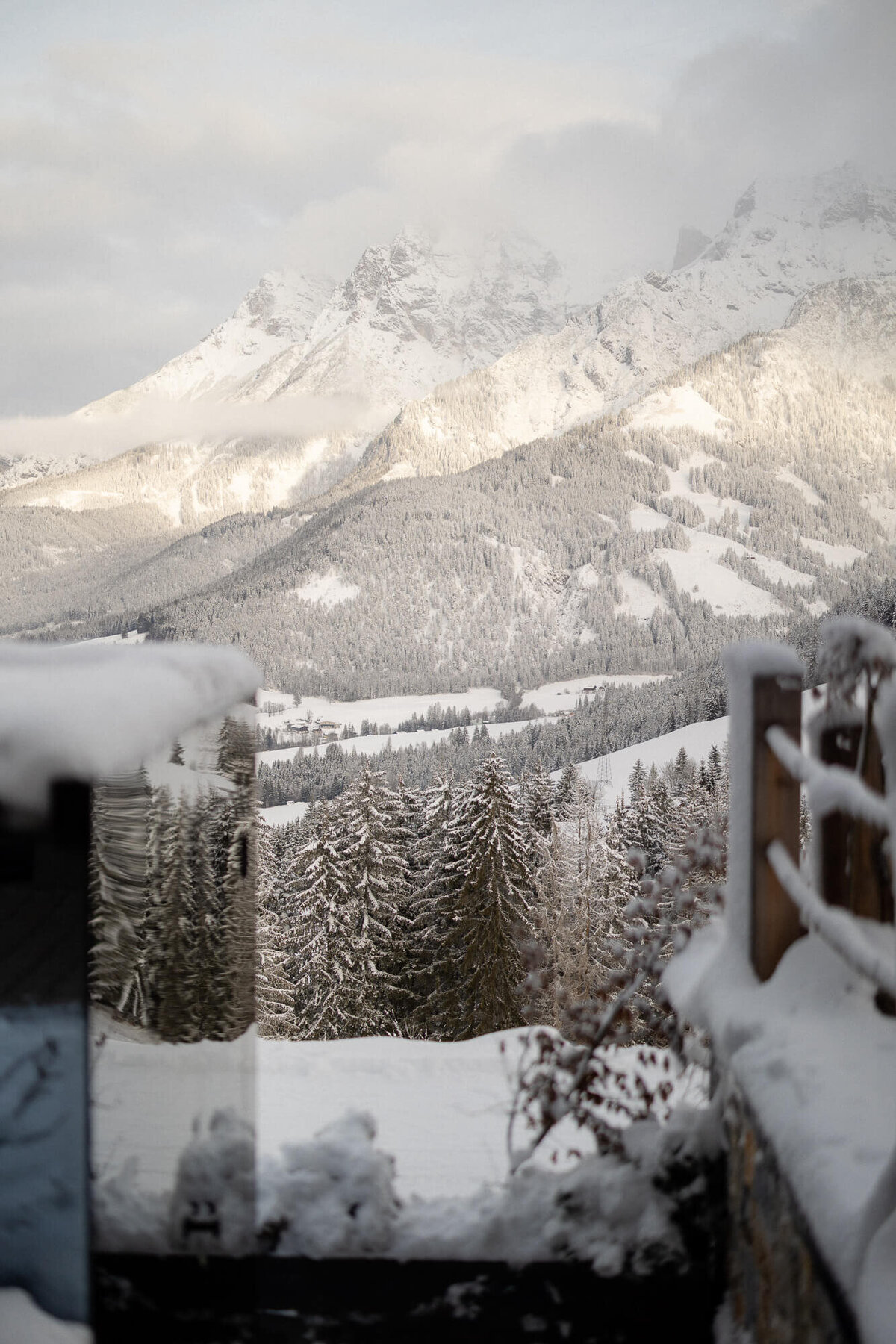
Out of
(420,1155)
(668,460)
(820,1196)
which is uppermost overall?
(668,460)

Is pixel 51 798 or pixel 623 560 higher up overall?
pixel 623 560

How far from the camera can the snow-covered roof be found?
31.7 inches

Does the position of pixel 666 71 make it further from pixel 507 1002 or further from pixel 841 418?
pixel 507 1002

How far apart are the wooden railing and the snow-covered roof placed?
89 centimetres

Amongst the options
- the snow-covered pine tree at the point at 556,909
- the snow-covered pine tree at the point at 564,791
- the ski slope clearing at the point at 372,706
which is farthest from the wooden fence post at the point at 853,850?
the ski slope clearing at the point at 372,706

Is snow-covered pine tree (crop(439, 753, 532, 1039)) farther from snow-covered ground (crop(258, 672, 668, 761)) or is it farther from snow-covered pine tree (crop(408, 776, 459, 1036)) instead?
snow-covered ground (crop(258, 672, 668, 761))

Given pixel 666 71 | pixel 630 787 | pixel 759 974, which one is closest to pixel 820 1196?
pixel 759 974

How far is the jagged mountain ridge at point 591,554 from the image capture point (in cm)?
11688

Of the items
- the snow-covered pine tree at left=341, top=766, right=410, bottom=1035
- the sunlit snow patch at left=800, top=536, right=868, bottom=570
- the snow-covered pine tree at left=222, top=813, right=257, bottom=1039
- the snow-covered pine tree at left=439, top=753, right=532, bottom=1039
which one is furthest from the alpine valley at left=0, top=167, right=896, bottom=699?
the snow-covered pine tree at left=222, top=813, right=257, bottom=1039

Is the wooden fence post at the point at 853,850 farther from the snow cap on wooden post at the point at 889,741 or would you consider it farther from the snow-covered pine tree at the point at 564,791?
the snow-covered pine tree at the point at 564,791

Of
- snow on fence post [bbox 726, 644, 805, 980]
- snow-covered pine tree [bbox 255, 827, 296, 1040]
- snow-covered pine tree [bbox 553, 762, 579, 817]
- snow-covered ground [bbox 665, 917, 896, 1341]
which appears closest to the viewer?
snow-covered ground [bbox 665, 917, 896, 1341]

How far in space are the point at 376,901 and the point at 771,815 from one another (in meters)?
16.2

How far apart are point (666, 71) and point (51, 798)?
22978 centimetres

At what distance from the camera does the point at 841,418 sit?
180125 millimetres
